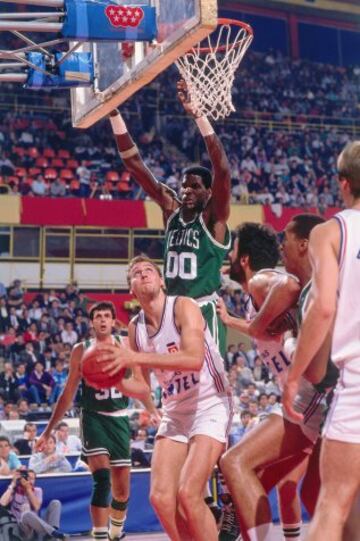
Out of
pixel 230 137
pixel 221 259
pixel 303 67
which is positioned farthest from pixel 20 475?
pixel 303 67

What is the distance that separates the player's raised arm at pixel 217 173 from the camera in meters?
6.79

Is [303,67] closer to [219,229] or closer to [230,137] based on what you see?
[230,137]

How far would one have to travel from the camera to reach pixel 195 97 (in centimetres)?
728

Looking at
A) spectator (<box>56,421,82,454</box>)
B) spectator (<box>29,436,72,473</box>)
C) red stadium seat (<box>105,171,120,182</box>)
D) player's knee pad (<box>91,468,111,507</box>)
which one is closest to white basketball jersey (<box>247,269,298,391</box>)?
player's knee pad (<box>91,468,111,507</box>)

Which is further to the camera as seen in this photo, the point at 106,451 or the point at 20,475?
the point at 20,475

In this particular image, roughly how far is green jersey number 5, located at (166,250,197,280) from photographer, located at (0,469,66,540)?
408 cm

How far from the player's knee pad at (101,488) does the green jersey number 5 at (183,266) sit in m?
2.41

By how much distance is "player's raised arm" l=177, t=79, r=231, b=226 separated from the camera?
6.79m

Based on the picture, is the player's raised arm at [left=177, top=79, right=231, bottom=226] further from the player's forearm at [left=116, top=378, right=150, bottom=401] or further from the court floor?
the court floor

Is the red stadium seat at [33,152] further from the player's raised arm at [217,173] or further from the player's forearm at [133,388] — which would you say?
the player's forearm at [133,388]

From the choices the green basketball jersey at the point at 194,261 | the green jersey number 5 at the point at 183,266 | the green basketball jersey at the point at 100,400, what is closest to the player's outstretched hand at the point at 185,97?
the green basketball jersey at the point at 194,261

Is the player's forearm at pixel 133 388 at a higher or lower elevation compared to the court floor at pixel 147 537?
higher

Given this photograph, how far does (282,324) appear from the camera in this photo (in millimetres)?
5430

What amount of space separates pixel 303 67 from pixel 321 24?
94.3 inches
